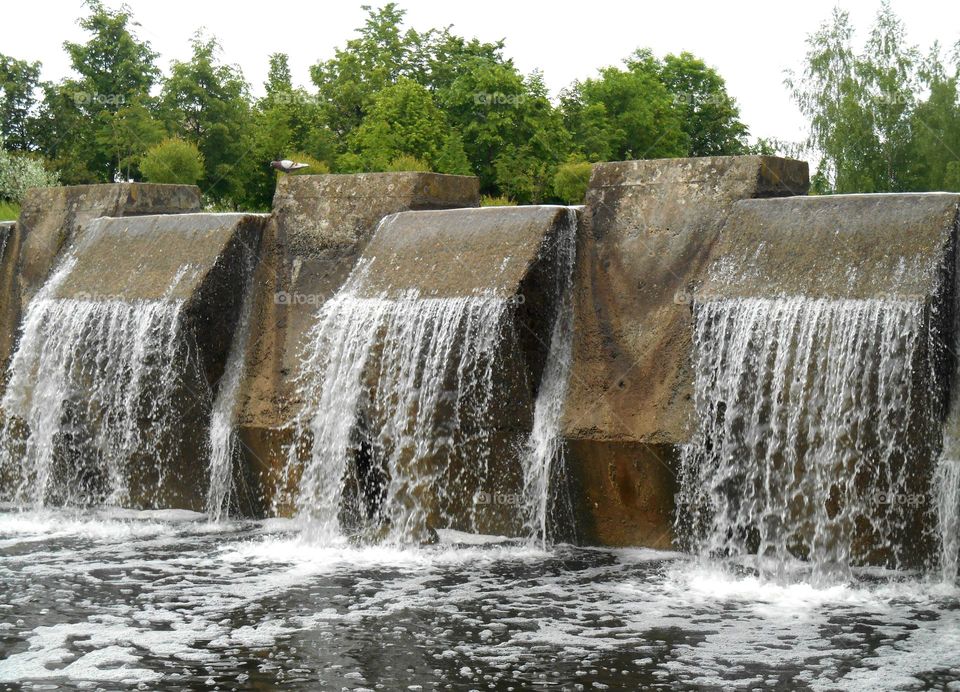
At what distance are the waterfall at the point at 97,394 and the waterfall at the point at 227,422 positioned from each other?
34 cm

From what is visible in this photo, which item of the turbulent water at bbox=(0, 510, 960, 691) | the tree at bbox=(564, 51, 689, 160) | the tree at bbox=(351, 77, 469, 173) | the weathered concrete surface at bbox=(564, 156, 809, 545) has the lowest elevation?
the turbulent water at bbox=(0, 510, 960, 691)

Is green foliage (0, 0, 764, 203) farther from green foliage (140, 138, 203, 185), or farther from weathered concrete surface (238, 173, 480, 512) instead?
weathered concrete surface (238, 173, 480, 512)

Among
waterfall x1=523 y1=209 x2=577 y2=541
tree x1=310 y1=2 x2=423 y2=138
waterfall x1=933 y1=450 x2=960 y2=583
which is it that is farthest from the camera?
tree x1=310 y1=2 x2=423 y2=138

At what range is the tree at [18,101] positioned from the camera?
4066cm

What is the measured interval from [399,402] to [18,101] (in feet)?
122

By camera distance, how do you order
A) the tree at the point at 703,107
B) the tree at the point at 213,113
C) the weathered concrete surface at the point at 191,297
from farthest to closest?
the tree at the point at 703,107, the tree at the point at 213,113, the weathered concrete surface at the point at 191,297

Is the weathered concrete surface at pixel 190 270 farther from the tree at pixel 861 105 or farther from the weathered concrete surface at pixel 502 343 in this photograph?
the tree at pixel 861 105

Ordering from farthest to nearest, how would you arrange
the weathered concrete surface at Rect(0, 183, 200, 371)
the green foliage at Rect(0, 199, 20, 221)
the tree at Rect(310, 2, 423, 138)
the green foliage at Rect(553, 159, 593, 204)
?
the tree at Rect(310, 2, 423, 138) < the green foliage at Rect(553, 159, 593, 204) < the green foliage at Rect(0, 199, 20, 221) < the weathered concrete surface at Rect(0, 183, 200, 371)

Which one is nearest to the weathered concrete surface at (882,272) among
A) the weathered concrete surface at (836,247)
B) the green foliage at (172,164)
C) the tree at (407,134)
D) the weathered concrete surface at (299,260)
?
A: the weathered concrete surface at (836,247)

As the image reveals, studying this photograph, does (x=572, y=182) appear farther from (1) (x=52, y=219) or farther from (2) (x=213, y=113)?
(1) (x=52, y=219)

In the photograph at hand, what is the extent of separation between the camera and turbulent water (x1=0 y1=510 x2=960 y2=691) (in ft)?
19.1

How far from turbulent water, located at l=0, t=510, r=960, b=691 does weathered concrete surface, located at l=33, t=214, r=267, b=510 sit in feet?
4.43

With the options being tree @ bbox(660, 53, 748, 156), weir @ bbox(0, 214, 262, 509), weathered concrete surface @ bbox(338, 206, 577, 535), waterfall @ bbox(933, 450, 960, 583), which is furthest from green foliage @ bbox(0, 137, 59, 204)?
tree @ bbox(660, 53, 748, 156)

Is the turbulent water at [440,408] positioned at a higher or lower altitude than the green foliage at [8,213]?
lower
